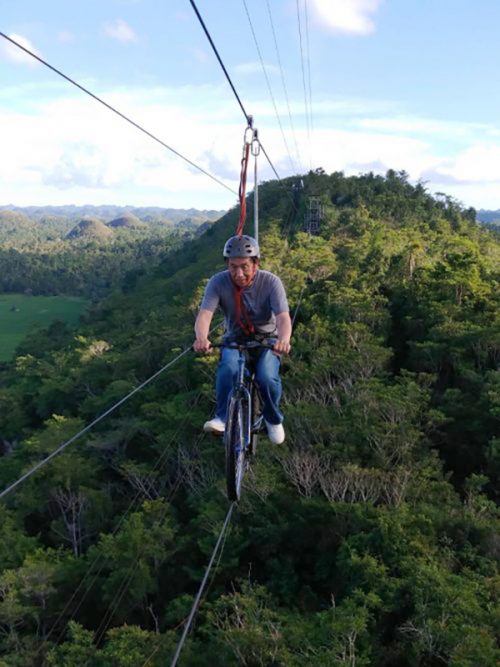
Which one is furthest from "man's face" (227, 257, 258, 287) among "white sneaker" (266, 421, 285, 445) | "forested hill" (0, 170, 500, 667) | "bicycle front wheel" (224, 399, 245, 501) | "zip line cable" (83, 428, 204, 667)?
"zip line cable" (83, 428, 204, 667)

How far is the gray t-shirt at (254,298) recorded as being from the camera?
4.83 metres

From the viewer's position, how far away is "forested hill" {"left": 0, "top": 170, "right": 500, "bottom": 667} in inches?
477

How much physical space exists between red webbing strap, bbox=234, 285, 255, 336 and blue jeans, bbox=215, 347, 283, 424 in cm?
20

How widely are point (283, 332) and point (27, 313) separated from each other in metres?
87.7

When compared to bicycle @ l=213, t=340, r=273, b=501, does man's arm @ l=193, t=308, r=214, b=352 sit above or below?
above

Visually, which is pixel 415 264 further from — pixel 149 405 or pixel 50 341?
pixel 50 341

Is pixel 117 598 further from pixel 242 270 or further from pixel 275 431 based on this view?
pixel 242 270

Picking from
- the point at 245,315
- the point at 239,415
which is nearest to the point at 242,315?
the point at 245,315

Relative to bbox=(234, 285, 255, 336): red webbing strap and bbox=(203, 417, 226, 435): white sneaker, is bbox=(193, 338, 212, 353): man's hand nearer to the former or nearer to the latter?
bbox=(234, 285, 255, 336): red webbing strap

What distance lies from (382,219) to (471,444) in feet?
102

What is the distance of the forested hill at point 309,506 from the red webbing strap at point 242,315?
7816 mm

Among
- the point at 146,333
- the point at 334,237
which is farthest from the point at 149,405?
the point at 334,237

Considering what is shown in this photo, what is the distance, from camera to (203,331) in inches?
188

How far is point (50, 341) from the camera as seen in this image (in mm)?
52375
